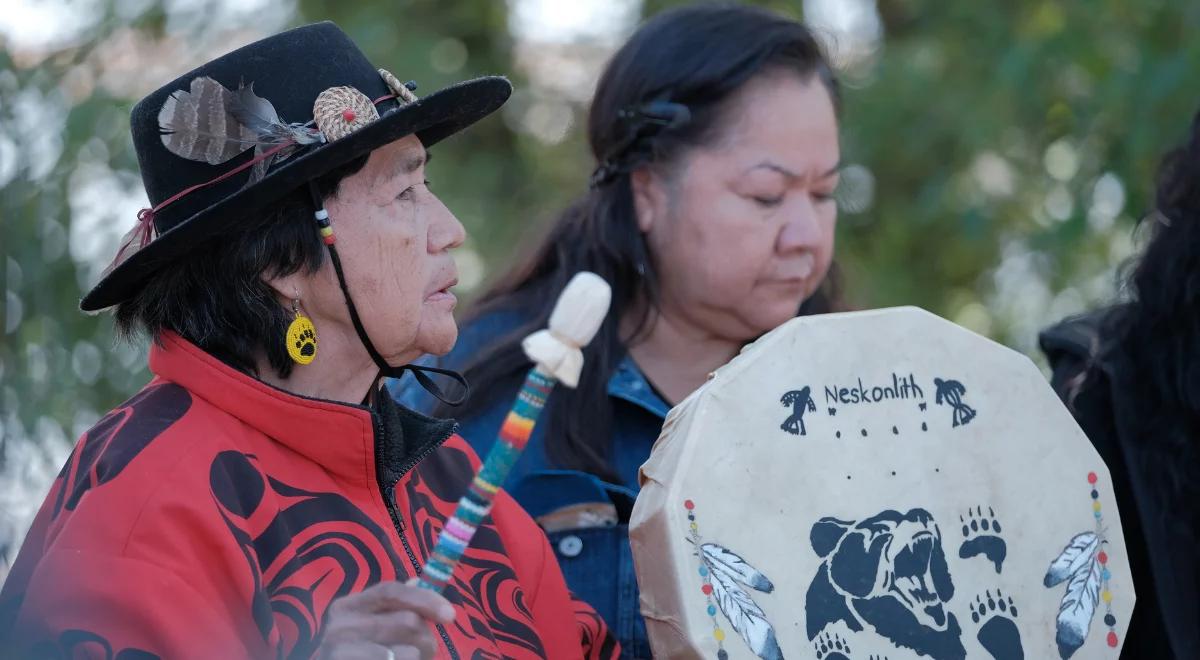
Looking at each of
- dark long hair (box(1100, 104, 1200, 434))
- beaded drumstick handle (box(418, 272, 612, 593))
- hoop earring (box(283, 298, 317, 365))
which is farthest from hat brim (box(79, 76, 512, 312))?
dark long hair (box(1100, 104, 1200, 434))

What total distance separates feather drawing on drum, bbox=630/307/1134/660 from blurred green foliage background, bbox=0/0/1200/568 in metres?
1.39

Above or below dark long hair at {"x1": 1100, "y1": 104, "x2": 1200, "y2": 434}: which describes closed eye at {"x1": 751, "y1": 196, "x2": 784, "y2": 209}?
above

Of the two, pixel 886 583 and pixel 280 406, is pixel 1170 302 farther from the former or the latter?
pixel 280 406

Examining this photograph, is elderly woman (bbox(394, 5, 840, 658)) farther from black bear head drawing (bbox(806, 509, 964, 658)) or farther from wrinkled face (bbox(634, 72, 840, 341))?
black bear head drawing (bbox(806, 509, 964, 658))

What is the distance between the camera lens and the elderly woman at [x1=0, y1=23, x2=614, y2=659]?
1.87 m

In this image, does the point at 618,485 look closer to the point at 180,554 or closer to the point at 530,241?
the point at 530,241

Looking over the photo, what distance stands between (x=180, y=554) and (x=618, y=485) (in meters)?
1.15

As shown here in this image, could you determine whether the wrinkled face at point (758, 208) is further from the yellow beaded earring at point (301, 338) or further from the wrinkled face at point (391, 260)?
the yellow beaded earring at point (301, 338)

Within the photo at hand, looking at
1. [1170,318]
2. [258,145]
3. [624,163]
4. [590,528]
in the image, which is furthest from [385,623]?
[1170,318]

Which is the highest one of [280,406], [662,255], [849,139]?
[280,406]

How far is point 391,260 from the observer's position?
225 centimetres

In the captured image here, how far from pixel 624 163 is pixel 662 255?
0.22 m

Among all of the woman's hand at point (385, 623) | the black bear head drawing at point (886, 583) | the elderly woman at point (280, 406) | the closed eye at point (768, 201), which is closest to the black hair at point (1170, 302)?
the closed eye at point (768, 201)

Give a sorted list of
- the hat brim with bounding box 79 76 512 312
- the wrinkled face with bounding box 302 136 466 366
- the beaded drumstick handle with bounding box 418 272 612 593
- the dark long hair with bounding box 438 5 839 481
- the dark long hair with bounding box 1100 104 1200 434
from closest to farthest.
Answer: the beaded drumstick handle with bounding box 418 272 612 593 → the hat brim with bounding box 79 76 512 312 → the wrinkled face with bounding box 302 136 466 366 → the dark long hair with bounding box 1100 104 1200 434 → the dark long hair with bounding box 438 5 839 481
